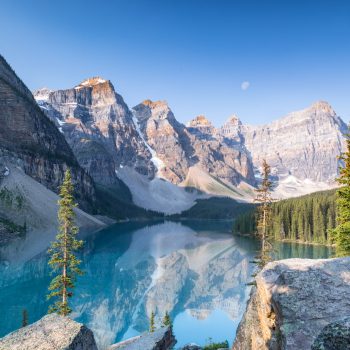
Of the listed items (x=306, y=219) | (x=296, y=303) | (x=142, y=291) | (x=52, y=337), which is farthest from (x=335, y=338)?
(x=306, y=219)

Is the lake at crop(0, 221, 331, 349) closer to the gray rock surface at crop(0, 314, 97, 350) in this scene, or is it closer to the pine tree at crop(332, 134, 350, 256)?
the pine tree at crop(332, 134, 350, 256)

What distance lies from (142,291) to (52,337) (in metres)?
60.9

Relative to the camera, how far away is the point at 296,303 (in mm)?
10672

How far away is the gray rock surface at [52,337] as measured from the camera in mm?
10469

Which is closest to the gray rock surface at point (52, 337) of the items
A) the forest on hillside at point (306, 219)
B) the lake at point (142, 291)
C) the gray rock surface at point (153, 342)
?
the gray rock surface at point (153, 342)

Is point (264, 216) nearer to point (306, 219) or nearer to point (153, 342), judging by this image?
point (153, 342)

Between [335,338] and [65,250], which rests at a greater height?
[335,338]

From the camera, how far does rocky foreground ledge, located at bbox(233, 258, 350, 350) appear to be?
32.7 ft

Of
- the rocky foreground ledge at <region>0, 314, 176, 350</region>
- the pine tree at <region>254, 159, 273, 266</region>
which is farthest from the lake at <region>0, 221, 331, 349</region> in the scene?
the rocky foreground ledge at <region>0, 314, 176, 350</region>

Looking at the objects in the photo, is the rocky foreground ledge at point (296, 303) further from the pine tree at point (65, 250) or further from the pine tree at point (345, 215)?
the pine tree at point (345, 215)

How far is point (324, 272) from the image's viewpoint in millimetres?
11594

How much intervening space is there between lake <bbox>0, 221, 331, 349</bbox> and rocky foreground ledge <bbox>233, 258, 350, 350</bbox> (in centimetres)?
2906

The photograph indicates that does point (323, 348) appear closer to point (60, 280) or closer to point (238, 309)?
point (60, 280)

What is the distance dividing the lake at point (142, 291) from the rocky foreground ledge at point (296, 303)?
2906 cm
